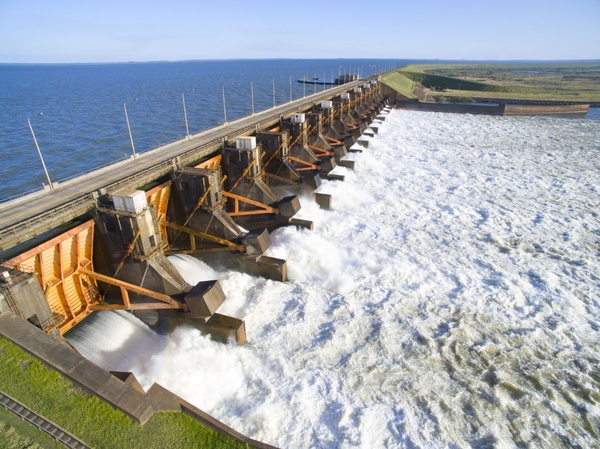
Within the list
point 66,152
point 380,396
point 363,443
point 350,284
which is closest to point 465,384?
point 380,396

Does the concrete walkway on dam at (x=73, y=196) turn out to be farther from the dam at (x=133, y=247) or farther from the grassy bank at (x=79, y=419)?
the grassy bank at (x=79, y=419)

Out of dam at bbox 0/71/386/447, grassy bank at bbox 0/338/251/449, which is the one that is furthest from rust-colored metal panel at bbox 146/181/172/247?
grassy bank at bbox 0/338/251/449

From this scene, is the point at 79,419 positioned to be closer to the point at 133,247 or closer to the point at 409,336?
A: the point at 133,247

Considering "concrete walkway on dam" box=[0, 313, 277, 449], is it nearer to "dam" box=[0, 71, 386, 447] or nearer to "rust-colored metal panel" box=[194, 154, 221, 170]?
"dam" box=[0, 71, 386, 447]

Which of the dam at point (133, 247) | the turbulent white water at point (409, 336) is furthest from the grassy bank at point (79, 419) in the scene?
the turbulent white water at point (409, 336)

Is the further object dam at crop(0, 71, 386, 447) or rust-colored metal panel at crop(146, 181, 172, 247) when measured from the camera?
rust-colored metal panel at crop(146, 181, 172, 247)

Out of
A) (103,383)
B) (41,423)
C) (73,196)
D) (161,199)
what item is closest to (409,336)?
(103,383)
